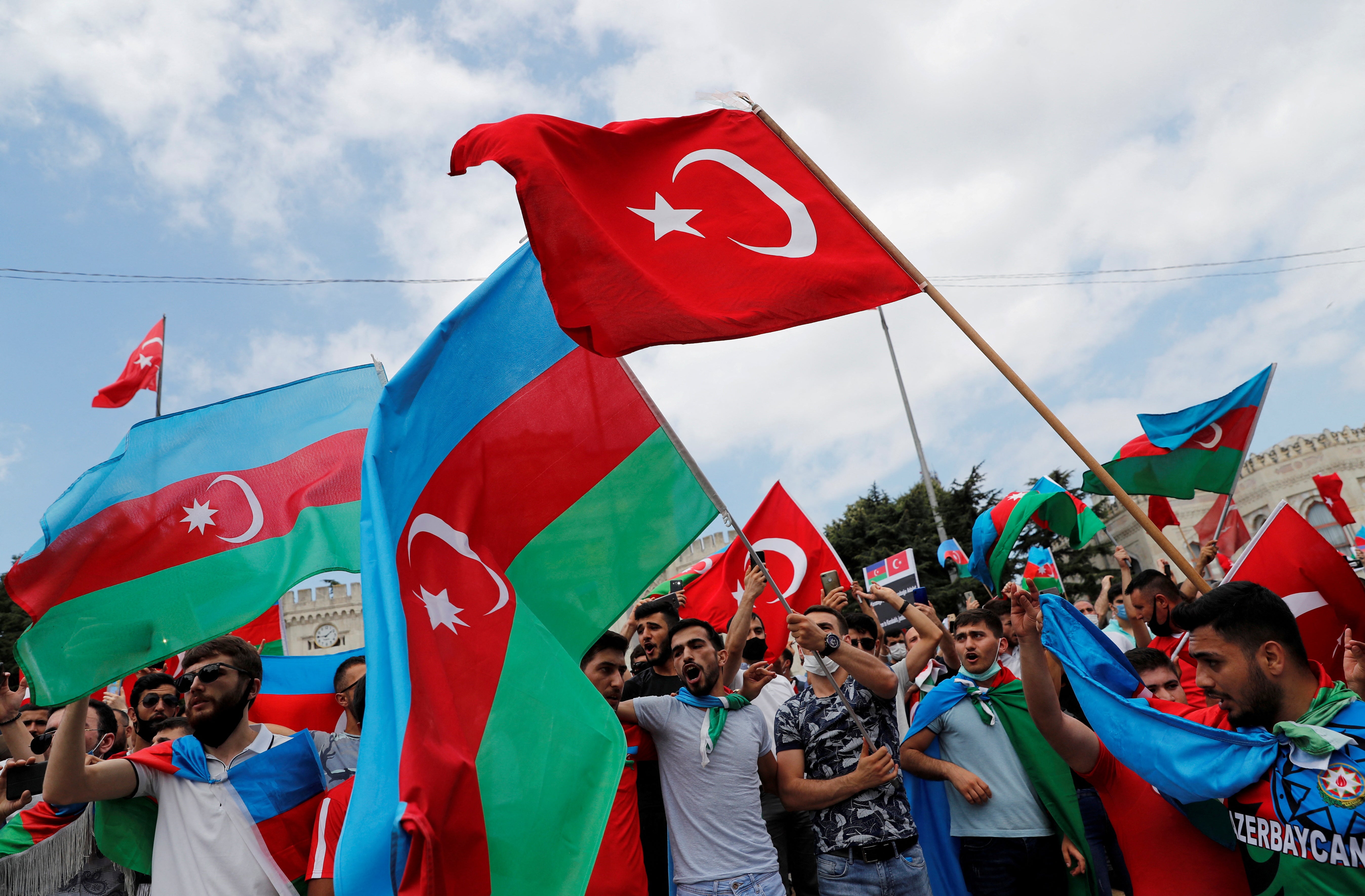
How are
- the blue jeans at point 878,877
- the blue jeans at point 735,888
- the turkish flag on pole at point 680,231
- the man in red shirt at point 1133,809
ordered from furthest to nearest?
the blue jeans at point 878,877
the blue jeans at point 735,888
the turkish flag on pole at point 680,231
the man in red shirt at point 1133,809

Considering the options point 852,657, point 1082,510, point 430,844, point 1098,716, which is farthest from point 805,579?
point 430,844

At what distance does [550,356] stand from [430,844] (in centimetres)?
227

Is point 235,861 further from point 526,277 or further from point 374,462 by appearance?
point 526,277

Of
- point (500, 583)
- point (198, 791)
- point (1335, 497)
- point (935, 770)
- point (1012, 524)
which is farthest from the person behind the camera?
point (1335, 497)

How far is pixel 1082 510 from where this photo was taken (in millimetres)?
8781

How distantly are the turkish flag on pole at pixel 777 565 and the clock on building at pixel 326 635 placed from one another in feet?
156

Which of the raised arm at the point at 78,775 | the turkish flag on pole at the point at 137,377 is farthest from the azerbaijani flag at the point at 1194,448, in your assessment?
the turkish flag on pole at the point at 137,377

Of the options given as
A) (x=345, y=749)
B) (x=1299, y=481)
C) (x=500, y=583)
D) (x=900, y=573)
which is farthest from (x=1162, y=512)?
(x=1299, y=481)

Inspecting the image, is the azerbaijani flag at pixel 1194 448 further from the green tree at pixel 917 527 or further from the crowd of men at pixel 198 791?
the green tree at pixel 917 527

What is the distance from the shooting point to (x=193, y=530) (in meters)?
5.71

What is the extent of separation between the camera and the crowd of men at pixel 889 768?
3.47 meters

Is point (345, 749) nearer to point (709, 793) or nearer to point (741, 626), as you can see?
point (709, 793)

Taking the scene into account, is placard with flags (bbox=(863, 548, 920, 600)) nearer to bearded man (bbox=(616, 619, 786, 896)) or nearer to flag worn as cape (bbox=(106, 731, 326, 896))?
bearded man (bbox=(616, 619, 786, 896))

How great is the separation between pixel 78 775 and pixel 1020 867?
401 cm
